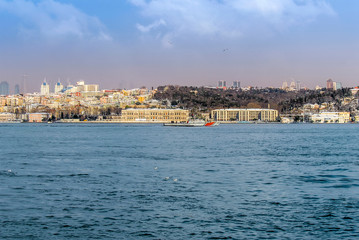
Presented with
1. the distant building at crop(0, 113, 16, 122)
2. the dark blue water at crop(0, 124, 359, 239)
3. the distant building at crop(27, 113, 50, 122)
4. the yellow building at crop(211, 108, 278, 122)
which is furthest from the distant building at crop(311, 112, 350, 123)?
the dark blue water at crop(0, 124, 359, 239)

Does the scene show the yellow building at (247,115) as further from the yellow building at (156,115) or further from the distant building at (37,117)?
the distant building at (37,117)

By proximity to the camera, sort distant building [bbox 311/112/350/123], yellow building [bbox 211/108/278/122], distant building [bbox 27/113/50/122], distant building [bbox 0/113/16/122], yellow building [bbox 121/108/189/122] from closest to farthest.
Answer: yellow building [bbox 121/108/189/122], distant building [bbox 311/112/350/123], yellow building [bbox 211/108/278/122], distant building [bbox 27/113/50/122], distant building [bbox 0/113/16/122]

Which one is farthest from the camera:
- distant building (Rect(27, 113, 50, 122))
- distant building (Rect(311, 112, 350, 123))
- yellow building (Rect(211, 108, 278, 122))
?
distant building (Rect(27, 113, 50, 122))

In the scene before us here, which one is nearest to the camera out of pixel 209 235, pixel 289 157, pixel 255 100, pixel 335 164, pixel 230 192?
pixel 209 235

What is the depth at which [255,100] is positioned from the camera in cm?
17612

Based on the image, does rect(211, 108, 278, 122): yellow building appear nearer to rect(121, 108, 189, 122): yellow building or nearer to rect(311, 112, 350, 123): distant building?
rect(311, 112, 350, 123): distant building

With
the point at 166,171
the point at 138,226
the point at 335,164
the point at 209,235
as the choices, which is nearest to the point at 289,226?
the point at 209,235

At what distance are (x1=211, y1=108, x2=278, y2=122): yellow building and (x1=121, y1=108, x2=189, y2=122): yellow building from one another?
1124 centimetres

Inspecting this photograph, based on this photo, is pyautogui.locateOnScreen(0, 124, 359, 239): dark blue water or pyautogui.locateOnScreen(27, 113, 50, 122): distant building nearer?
pyautogui.locateOnScreen(0, 124, 359, 239): dark blue water

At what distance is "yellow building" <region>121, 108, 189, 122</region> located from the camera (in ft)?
398

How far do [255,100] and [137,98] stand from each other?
39.5m

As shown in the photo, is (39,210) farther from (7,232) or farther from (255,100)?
(255,100)

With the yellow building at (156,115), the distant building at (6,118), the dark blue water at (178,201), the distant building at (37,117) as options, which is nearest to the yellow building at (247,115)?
the yellow building at (156,115)

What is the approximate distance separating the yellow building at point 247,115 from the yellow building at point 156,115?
36.9ft
